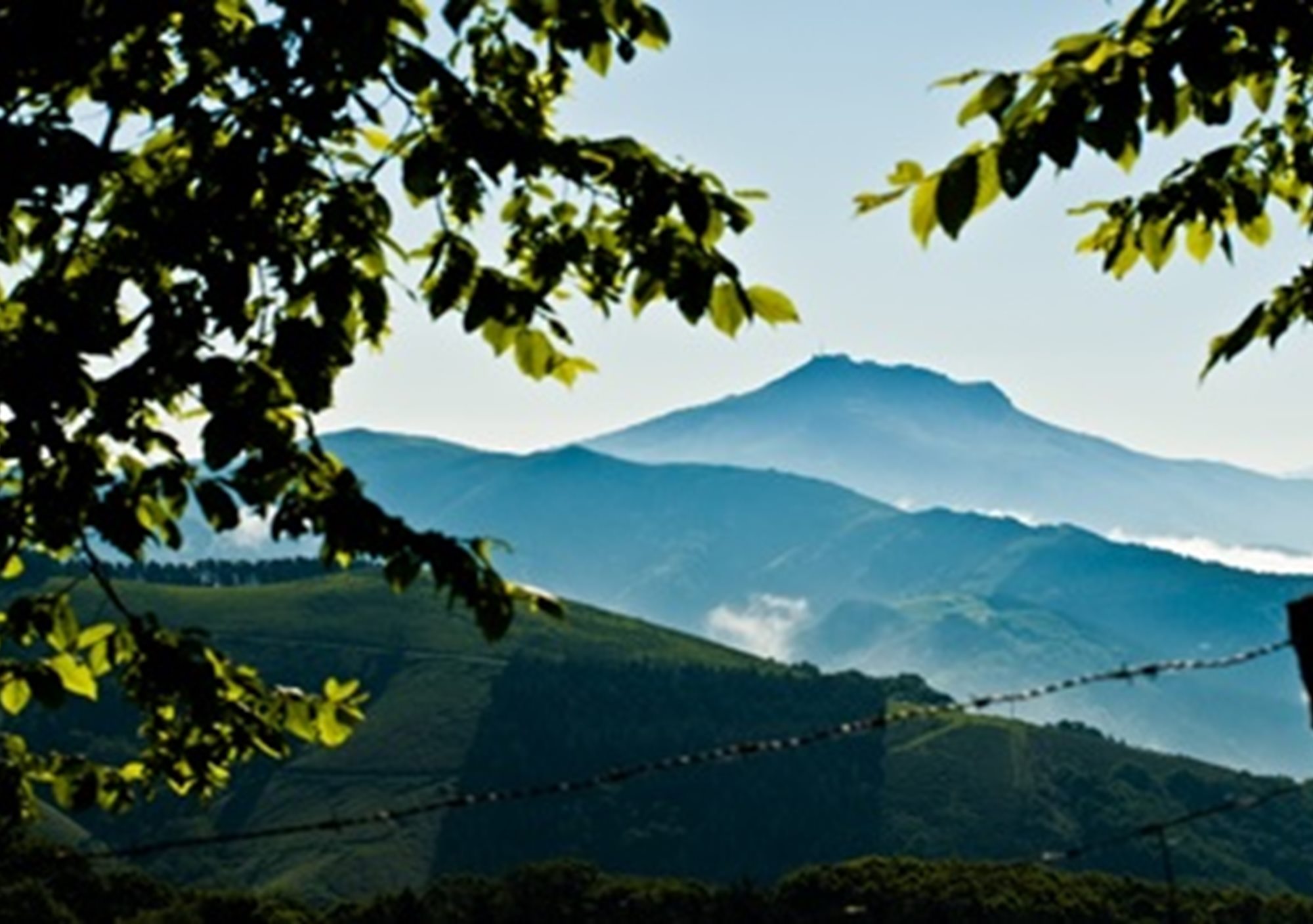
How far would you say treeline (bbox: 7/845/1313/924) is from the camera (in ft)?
401

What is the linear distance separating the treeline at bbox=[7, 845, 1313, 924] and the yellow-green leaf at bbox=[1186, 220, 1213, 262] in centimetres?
10978

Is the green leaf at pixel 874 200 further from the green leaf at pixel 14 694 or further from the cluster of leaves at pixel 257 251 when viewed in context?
the green leaf at pixel 14 694

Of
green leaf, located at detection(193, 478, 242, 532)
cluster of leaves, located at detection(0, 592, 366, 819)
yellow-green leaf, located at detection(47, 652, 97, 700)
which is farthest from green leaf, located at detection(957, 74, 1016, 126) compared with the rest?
yellow-green leaf, located at detection(47, 652, 97, 700)

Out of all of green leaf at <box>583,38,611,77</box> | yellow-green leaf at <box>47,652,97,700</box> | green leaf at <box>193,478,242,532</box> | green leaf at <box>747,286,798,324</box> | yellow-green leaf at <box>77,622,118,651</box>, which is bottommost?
yellow-green leaf at <box>47,652,97,700</box>

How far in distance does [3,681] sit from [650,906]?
141839 mm

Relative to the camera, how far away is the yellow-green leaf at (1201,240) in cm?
845

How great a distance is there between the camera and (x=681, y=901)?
145 m

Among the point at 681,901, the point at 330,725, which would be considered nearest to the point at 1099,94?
the point at 330,725

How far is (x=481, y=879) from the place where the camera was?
16025 centimetres

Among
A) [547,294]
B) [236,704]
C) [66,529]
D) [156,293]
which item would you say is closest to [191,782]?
[236,704]

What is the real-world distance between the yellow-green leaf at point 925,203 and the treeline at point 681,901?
112 metres

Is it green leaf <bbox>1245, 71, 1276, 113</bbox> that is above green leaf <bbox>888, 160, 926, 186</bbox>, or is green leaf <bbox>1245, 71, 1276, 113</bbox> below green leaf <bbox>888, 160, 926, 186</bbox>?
above

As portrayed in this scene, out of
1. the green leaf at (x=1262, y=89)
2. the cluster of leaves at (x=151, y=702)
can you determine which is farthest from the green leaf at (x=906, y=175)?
the cluster of leaves at (x=151, y=702)

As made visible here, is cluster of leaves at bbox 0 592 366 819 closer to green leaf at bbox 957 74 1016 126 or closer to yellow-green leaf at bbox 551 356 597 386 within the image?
yellow-green leaf at bbox 551 356 597 386
